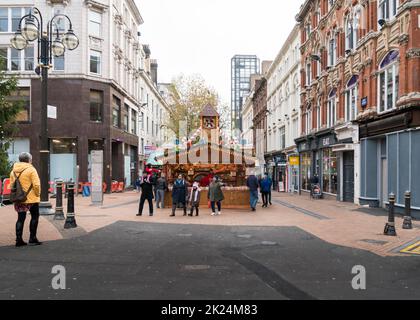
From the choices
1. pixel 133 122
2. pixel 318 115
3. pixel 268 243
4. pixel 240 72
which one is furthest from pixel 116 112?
pixel 240 72

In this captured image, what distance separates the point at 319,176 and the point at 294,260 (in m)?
22.7

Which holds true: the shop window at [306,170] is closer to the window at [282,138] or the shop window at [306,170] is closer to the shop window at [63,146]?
the window at [282,138]

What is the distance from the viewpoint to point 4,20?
34.6 metres

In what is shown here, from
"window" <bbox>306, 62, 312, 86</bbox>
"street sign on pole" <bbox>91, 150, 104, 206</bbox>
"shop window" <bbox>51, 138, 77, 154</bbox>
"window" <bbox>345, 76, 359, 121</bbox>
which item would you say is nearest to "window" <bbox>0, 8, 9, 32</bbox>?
"shop window" <bbox>51, 138, 77, 154</bbox>

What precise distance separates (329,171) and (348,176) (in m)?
3.60

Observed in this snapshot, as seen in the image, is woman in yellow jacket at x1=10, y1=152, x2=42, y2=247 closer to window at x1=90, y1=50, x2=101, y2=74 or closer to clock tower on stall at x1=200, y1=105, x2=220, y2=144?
clock tower on stall at x1=200, y1=105, x2=220, y2=144

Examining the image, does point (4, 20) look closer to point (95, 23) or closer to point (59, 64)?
point (59, 64)

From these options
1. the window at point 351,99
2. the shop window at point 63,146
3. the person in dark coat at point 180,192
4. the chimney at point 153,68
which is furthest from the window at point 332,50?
the chimney at point 153,68

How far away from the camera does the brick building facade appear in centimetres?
1684

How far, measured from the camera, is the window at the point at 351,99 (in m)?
23.2

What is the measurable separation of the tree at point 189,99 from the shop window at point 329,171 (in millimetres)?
19815

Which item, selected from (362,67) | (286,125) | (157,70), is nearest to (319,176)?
(362,67)

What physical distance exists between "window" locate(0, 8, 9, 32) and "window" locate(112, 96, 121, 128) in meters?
10.0
